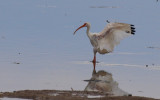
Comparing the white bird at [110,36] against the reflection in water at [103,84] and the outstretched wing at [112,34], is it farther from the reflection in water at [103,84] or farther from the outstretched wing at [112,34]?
the reflection in water at [103,84]

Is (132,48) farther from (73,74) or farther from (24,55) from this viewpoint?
(73,74)

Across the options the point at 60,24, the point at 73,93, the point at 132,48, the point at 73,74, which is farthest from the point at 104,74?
the point at 60,24

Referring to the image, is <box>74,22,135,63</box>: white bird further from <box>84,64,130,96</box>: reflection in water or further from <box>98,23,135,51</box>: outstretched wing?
<box>84,64,130,96</box>: reflection in water

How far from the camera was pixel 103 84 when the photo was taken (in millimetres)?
12695

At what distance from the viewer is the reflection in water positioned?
38.7 feet

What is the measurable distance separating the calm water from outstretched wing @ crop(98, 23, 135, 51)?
0.40 m

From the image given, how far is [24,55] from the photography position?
16078 millimetres

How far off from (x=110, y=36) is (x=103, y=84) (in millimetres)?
4534

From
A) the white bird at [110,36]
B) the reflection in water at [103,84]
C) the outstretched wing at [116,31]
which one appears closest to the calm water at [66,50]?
the reflection in water at [103,84]

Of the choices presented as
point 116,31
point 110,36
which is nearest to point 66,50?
point 110,36

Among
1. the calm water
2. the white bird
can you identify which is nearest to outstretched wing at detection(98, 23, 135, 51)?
the white bird

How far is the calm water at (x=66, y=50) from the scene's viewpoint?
42.3ft

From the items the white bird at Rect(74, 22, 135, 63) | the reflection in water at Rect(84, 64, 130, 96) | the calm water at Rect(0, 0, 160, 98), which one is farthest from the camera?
the white bird at Rect(74, 22, 135, 63)

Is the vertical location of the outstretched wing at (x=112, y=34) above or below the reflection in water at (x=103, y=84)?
above
